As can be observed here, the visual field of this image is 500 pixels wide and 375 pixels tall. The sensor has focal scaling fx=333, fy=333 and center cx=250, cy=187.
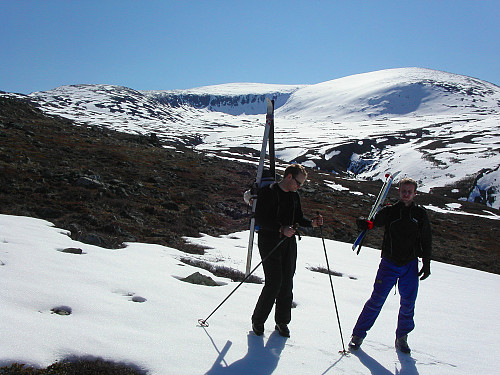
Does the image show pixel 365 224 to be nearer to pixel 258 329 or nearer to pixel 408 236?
pixel 408 236

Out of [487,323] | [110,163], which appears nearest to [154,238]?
[487,323]

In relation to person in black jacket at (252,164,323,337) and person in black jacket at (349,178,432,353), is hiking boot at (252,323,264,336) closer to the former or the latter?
person in black jacket at (252,164,323,337)

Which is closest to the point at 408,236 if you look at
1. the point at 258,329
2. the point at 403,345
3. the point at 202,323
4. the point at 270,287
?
the point at 403,345

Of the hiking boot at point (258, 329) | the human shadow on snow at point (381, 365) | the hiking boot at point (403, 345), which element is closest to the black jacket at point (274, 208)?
the hiking boot at point (258, 329)

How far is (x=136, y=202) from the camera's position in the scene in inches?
725

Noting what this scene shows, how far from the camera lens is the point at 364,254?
17438 mm

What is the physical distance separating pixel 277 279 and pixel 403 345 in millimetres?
2496

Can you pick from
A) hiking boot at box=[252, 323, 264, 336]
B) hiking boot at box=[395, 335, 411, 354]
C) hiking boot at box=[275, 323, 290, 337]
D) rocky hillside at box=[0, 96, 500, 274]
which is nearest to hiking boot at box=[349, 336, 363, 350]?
hiking boot at box=[395, 335, 411, 354]

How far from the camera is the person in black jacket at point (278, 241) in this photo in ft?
17.3

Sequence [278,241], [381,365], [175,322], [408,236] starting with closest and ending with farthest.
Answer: [381,365] < [175,322] < [278,241] < [408,236]

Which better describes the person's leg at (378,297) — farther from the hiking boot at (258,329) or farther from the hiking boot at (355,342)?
the hiking boot at (258,329)

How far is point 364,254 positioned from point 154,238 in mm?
10966

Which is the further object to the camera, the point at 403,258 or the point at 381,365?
the point at 403,258

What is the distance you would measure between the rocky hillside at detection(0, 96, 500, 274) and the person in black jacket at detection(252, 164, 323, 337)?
610cm
